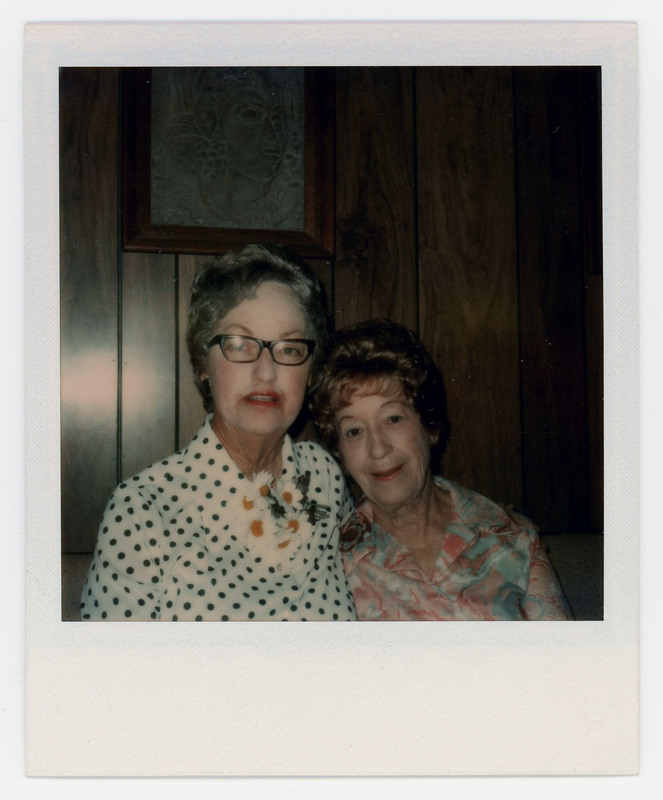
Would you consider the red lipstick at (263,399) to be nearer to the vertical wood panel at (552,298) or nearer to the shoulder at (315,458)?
the shoulder at (315,458)

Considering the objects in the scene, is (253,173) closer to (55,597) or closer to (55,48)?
(55,48)

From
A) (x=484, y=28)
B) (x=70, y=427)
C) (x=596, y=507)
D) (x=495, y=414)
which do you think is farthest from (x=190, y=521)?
(x=484, y=28)

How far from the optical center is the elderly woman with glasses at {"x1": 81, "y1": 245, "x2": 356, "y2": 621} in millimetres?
1216

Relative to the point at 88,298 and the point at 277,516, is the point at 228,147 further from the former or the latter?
the point at 277,516

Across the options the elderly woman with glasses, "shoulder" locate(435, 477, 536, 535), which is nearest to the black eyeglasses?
the elderly woman with glasses

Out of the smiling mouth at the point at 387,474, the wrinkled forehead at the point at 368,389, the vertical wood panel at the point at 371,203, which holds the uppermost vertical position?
the vertical wood panel at the point at 371,203

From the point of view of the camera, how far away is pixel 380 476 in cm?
127

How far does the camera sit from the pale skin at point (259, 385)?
1224mm

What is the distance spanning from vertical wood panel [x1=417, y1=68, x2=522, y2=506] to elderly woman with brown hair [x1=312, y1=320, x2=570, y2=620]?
0.14ft

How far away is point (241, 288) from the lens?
4.03 ft

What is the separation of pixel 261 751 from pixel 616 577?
74 centimetres

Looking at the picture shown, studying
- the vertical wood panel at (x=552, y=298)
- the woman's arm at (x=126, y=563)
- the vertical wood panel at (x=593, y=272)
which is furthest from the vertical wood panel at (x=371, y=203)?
the woman's arm at (x=126, y=563)

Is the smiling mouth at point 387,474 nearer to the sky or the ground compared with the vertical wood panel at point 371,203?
nearer to the ground

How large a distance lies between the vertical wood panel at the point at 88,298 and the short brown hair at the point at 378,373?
1.29 feet
